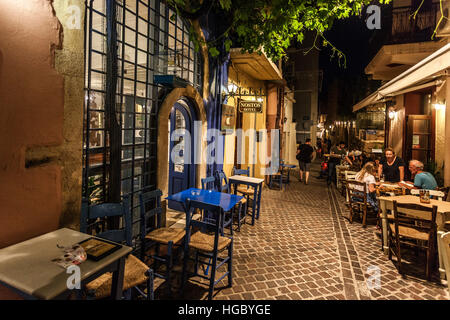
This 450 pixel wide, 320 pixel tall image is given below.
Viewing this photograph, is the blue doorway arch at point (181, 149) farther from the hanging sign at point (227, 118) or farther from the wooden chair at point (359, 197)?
the wooden chair at point (359, 197)

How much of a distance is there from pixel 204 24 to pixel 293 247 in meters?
5.85

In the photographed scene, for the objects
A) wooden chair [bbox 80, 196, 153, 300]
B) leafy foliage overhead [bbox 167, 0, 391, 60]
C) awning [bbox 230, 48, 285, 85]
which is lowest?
wooden chair [bbox 80, 196, 153, 300]

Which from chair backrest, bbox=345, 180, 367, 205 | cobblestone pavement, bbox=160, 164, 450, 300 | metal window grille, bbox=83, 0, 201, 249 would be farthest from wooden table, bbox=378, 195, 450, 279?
metal window grille, bbox=83, 0, 201, 249

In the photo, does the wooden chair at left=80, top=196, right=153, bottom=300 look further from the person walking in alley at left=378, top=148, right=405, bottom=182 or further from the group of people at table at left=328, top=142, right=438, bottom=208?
the person walking in alley at left=378, top=148, right=405, bottom=182

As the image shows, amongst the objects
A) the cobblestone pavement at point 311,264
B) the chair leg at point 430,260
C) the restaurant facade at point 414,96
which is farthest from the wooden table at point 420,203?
the restaurant facade at point 414,96

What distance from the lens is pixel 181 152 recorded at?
7.12 metres

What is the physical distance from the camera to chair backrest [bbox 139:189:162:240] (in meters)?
4.16

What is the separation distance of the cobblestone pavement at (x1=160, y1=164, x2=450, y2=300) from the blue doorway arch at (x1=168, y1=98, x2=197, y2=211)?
204 cm

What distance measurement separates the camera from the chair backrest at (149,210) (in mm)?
4160

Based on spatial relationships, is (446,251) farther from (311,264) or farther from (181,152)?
(181,152)

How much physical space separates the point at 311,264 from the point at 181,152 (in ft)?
13.7

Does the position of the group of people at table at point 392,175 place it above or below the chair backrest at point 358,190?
above

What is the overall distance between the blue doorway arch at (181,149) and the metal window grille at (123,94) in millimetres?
1212

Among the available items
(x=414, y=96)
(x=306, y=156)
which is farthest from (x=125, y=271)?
(x=414, y=96)
